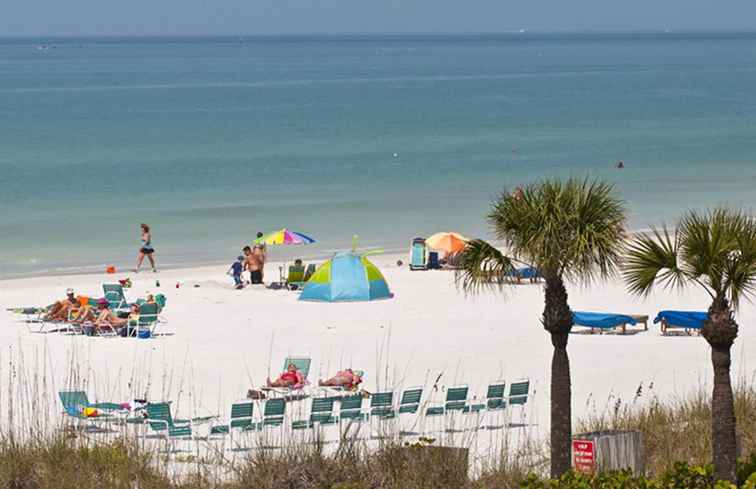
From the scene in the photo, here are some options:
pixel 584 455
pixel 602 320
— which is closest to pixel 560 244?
pixel 584 455

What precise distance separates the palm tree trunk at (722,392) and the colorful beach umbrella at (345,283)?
13861mm

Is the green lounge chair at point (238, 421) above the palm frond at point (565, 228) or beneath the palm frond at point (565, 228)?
beneath

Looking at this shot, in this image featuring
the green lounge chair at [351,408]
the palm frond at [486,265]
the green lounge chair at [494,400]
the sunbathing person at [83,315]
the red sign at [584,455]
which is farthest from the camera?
the sunbathing person at [83,315]

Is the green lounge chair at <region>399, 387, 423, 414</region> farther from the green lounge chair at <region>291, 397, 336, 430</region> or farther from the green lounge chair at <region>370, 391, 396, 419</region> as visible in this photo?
the green lounge chair at <region>291, 397, 336, 430</region>

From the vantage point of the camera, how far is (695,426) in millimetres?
12922

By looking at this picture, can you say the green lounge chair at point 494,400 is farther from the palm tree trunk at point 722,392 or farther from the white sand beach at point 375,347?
the palm tree trunk at point 722,392

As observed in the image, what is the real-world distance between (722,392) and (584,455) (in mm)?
1368

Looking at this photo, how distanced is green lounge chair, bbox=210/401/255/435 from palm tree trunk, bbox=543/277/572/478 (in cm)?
426

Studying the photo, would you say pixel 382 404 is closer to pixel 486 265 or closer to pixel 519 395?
pixel 519 395

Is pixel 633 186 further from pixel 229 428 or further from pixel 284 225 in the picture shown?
pixel 229 428

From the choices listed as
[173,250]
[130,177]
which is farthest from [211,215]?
[130,177]

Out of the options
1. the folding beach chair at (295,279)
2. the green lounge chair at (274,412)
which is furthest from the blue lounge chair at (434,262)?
the green lounge chair at (274,412)

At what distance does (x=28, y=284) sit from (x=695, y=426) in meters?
18.9

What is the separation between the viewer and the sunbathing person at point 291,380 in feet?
55.6
